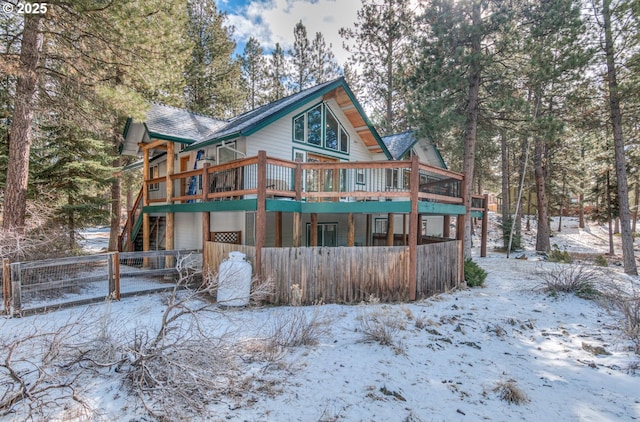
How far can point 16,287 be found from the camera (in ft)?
20.1

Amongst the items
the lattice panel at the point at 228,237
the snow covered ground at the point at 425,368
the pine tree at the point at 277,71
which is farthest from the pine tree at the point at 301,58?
the snow covered ground at the point at 425,368

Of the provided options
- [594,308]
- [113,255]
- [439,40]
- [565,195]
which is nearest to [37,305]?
[113,255]

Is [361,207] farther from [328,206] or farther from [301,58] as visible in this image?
[301,58]

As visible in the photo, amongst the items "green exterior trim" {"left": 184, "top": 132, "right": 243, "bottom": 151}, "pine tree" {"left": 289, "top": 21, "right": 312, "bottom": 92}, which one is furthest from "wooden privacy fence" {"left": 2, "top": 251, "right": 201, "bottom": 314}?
"pine tree" {"left": 289, "top": 21, "right": 312, "bottom": 92}

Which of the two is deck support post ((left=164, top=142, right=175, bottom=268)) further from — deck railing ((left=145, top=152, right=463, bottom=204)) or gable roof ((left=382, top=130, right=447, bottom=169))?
gable roof ((left=382, top=130, right=447, bottom=169))

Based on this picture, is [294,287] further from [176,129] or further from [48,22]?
[48,22]

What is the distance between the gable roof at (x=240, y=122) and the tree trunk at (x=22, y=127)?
9.74ft

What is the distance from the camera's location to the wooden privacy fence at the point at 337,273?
730 centimetres

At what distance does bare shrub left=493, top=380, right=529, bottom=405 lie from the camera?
368 centimetres

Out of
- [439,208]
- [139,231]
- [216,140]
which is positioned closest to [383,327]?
[439,208]

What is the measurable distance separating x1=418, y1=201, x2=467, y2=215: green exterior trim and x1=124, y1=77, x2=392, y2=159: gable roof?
5.38 metres

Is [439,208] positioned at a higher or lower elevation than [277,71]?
lower

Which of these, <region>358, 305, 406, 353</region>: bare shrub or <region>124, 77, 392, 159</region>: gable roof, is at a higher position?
<region>124, 77, 392, 159</region>: gable roof

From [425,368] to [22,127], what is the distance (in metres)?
11.1
